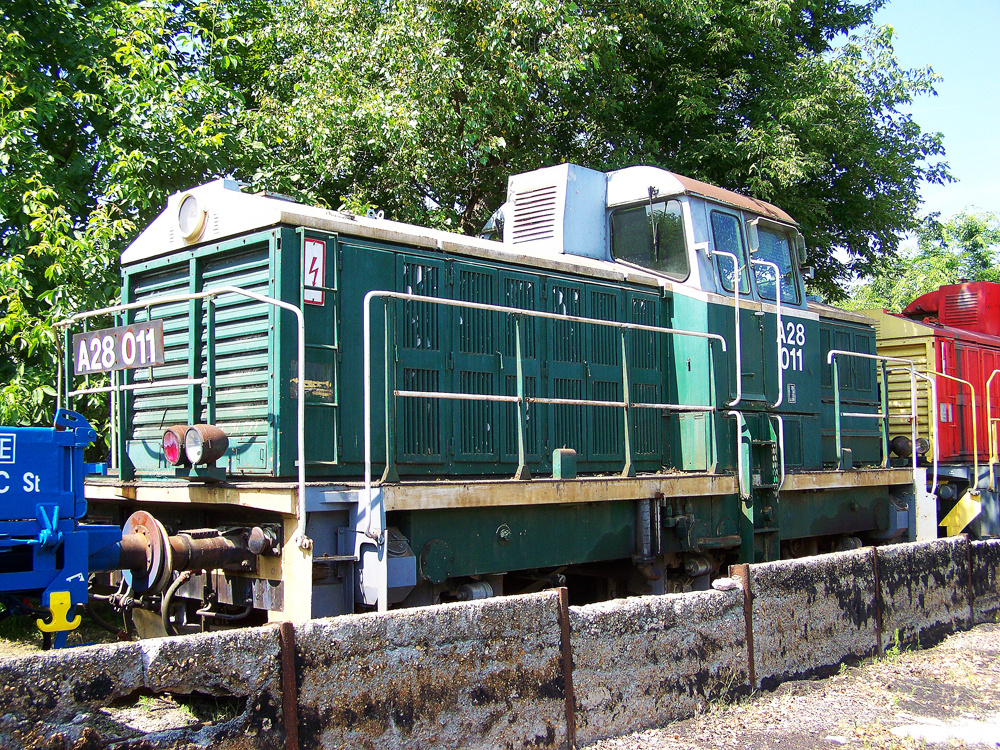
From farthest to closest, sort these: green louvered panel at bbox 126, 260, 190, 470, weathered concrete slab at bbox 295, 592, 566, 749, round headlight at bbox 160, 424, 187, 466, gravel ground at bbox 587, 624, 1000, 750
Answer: green louvered panel at bbox 126, 260, 190, 470 → round headlight at bbox 160, 424, 187, 466 → gravel ground at bbox 587, 624, 1000, 750 → weathered concrete slab at bbox 295, 592, 566, 749

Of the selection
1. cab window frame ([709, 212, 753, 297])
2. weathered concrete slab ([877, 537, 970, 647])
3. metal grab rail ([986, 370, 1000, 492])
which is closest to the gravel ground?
weathered concrete slab ([877, 537, 970, 647])

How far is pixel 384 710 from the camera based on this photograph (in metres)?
3.66

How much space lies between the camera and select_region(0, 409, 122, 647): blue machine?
453 centimetres

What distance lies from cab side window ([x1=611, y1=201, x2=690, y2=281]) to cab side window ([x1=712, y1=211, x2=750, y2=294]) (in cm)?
35

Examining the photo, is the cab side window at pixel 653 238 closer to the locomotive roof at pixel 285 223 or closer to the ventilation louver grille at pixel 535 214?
the locomotive roof at pixel 285 223

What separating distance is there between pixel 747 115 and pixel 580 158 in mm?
2991

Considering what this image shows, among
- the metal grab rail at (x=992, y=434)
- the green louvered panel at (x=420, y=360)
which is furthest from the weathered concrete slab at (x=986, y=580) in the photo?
the green louvered panel at (x=420, y=360)

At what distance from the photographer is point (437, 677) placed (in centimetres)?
387

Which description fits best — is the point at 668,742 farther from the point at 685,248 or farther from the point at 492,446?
the point at 685,248

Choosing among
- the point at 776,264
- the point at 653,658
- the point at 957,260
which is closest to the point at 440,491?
the point at 653,658

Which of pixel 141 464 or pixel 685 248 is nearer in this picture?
pixel 141 464

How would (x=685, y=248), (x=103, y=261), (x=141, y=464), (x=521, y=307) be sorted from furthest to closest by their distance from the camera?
1. (x=103, y=261)
2. (x=685, y=248)
3. (x=521, y=307)
4. (x=141, y=464)

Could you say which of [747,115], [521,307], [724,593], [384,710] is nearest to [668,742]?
[724,593]

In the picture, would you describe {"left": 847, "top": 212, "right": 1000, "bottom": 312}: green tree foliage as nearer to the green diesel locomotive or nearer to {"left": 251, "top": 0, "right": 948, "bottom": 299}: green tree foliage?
{"left": 251, "top": 0, "right": 948, "bottom": 299}: green tree foliage
